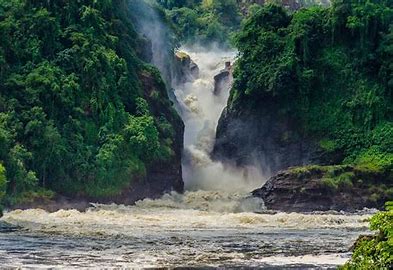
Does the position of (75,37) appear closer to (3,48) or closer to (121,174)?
(3,48)

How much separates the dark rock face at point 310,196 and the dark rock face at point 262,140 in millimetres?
9736

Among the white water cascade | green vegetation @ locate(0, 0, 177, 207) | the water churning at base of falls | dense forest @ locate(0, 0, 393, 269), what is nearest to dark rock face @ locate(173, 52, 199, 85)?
the white water cascade

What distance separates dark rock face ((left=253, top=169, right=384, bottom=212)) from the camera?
47688 millimetres

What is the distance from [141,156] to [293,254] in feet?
92.7

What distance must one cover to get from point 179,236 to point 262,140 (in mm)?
31365

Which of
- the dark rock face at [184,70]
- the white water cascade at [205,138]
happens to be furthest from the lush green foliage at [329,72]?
the dark rock face at [184,70]

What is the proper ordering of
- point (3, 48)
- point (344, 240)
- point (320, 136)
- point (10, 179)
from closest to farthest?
point (344, 240) → point (10, 179) → point (3, 48) → point (320, 136)

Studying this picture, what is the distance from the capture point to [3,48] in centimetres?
4838

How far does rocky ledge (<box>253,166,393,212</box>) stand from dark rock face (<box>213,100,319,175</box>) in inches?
366

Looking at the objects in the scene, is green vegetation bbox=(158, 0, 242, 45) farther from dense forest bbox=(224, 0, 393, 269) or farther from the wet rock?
dense forest bbox=(224, 0, 393, 269)

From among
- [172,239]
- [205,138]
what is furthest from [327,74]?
[172,239]

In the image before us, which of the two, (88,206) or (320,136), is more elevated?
(320,136)

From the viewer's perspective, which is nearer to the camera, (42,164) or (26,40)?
(42,164)

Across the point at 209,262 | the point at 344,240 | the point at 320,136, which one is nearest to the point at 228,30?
the point at 320,136
